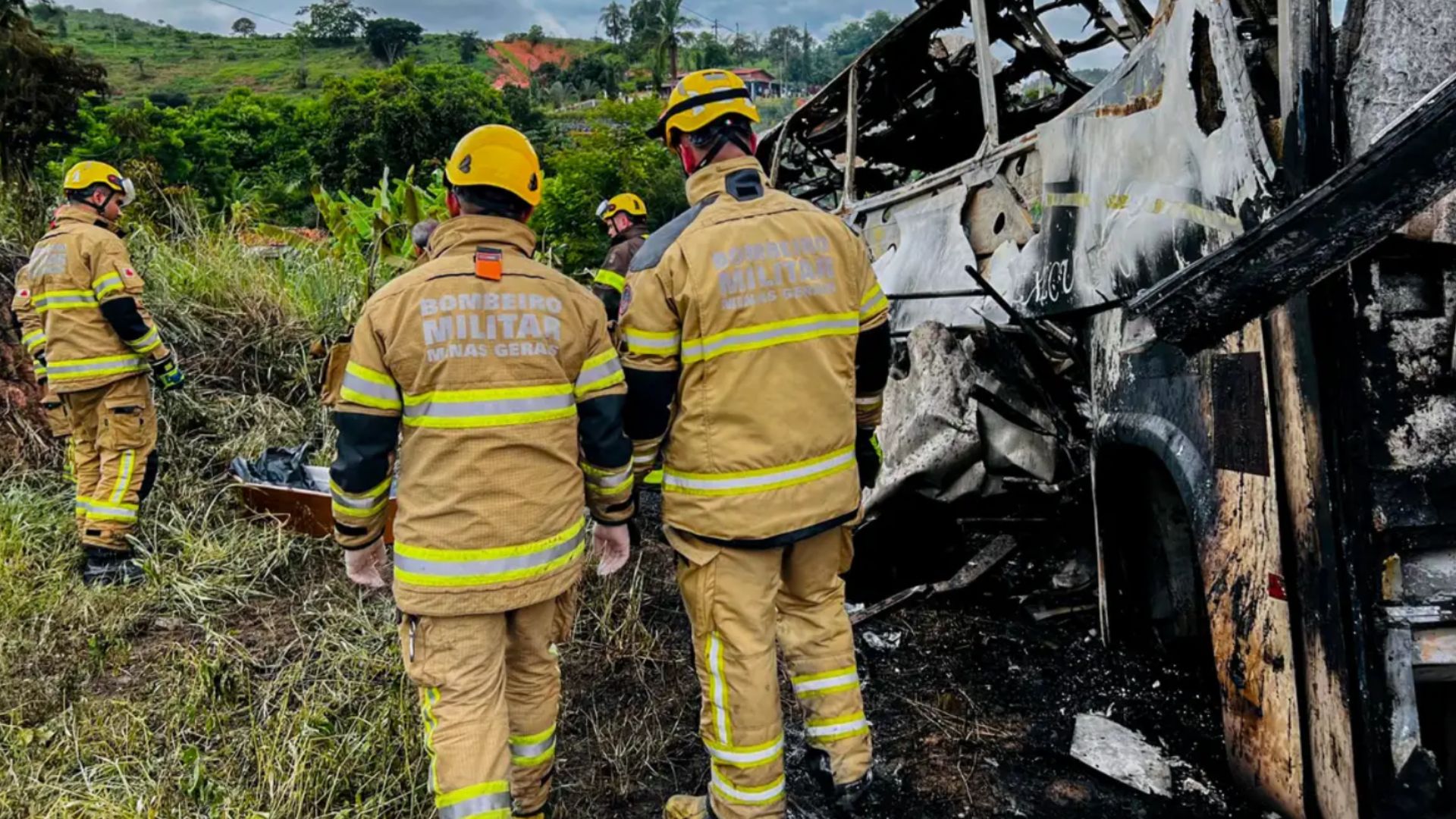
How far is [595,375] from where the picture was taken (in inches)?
82.7

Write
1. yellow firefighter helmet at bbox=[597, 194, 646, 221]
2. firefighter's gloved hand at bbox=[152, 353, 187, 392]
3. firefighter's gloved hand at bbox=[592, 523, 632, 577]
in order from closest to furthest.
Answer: firefighter's gloved hand at bbox=[592, 523, 632, 577], firefighter's gloved hand at bbox=[152, 353, 187, 392], yellow firefighter helmet at bbox=[597, 194, 646, 221]

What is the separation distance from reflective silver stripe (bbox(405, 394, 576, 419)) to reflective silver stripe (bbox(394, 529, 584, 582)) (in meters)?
0.32

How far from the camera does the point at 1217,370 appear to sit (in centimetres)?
181

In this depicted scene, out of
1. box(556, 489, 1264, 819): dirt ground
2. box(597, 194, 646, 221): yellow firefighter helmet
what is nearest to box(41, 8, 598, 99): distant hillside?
box(597, 194, 646, 221): yellow firefighter helmet

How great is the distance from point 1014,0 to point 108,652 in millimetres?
4645

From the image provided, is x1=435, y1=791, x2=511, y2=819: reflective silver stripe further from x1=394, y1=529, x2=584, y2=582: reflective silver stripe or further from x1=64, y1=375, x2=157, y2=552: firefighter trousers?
x1=64, y1=375, x2=157, y2=552: firefighter trousers

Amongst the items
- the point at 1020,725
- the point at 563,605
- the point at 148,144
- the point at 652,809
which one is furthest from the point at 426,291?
the point at 148,144

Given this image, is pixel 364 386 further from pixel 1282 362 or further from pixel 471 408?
pixel 1282 362

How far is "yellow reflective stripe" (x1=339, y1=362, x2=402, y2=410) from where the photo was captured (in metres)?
1.89

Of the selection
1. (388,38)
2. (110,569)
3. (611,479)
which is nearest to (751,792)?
(611,479)

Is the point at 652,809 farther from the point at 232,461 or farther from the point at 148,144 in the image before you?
the point at 148,144

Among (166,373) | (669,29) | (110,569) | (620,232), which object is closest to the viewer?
(110,569)

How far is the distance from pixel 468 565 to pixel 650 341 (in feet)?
2.15

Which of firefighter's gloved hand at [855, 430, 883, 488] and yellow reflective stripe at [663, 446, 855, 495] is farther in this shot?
firefighter's gloved hand at [855, 430, 883, 488]
